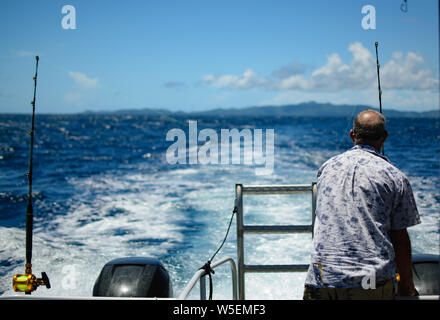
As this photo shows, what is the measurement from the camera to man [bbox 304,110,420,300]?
171 centimetres

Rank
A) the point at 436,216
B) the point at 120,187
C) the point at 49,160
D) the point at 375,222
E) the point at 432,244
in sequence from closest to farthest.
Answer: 1. the point at 375,222
2. the point at 432,244
3. the point at 436,216
4. the point at 120,187
5. the point at 49,160

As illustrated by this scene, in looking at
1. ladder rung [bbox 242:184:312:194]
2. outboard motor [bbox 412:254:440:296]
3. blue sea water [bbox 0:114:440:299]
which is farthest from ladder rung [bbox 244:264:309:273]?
blue sea water [bbox 0:114:440:299]

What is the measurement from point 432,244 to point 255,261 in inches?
122

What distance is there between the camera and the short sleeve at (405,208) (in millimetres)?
1731

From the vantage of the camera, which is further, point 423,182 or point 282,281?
point 423,182

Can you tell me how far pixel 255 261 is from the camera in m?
6.21

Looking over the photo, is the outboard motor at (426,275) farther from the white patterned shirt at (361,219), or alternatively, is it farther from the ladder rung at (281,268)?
the white patterned shirt at (361,219)

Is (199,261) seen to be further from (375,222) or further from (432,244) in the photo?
(375,222)

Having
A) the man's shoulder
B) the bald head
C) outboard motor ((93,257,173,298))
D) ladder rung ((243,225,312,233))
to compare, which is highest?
the bald head

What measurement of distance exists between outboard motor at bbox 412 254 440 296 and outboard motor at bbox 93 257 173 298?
5.63ft

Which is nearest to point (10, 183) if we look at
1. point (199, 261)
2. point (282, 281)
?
point (199, 261)

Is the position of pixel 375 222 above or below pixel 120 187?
above

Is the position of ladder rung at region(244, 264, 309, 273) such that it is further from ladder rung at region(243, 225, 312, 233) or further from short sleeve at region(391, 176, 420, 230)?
short sleeve at region(391, 176, 420, 230)

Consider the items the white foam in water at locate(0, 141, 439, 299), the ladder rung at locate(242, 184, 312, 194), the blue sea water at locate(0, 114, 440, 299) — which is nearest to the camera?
the ladder rung at locate(242, 184, 312, 194)
